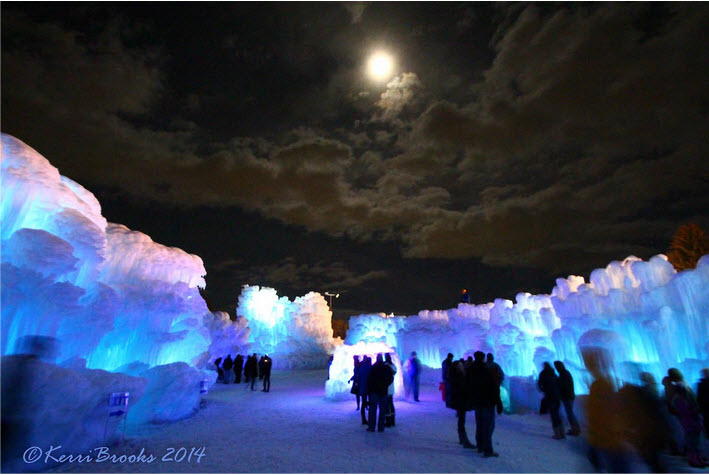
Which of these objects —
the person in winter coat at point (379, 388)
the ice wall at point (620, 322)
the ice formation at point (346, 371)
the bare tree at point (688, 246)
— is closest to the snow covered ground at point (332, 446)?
the person in winter coat at point (379, 388)

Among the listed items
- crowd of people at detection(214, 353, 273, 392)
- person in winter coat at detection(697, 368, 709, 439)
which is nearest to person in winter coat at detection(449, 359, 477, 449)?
person in winter coat at detection(697, 368, 709, 439)

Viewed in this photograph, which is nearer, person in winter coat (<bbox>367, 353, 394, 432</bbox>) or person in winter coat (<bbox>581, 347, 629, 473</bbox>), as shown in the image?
person in winter coat (<bbox>581, 347, 629, 473</bbox>)

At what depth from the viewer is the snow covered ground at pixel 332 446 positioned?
6039mm

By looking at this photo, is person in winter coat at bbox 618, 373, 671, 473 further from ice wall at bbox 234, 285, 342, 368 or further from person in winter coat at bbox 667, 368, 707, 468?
ice wall at bbox 234, 285, 342, 368

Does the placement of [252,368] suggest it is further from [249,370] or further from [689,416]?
[689,416]

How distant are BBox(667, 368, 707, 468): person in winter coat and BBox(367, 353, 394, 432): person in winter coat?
5364mm

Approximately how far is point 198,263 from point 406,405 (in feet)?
30.0

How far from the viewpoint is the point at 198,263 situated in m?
12.8

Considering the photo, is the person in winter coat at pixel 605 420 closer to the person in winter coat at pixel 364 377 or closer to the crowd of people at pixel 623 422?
the crowd of people at pixel 623 422

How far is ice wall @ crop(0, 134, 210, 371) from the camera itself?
21.2 feet

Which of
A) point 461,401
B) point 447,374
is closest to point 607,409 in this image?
point 461,401

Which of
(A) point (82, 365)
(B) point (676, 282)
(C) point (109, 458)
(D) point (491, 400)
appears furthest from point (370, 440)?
(B) point (676, 282)

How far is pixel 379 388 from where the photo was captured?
336 inches

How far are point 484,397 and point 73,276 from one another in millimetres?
8721
